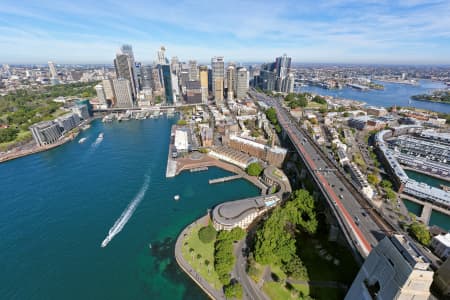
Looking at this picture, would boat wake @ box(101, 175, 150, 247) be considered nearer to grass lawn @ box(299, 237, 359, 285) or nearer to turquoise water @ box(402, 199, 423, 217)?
grass lawn @ box(299, 237, 359, 285)

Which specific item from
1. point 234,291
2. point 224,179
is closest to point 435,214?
point 234,291

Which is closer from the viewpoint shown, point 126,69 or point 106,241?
point 106,241

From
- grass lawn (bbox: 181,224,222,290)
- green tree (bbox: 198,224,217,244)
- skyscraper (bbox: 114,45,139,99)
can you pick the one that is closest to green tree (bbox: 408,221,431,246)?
grass lawn (bbox: 181,224,222,290)

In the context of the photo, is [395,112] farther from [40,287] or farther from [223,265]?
[40,287]

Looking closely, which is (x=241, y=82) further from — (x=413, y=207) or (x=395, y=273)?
(x=395, y=273)

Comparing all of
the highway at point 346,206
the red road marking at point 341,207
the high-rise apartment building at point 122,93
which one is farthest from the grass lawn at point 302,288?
the high-rise apartment building at point 122,93

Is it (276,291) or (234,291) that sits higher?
(234,291)
